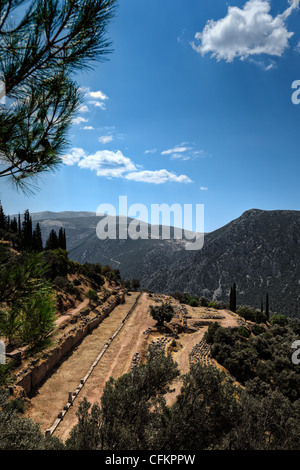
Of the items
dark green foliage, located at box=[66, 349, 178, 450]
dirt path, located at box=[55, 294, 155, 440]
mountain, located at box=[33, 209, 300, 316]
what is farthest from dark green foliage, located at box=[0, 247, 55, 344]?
mountain, located at box=[33, 209, 300, 316]

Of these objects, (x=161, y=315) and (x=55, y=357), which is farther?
(x=161, y=315)

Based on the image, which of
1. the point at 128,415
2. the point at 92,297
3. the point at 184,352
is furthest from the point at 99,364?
the point at 92,297

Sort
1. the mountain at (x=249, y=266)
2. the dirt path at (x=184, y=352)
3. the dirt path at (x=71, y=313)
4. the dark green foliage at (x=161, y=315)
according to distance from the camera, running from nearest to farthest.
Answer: the dirt path at (x=184, y=352) < the dirt path at (x=71, y=313) < the dark green foliage at (x=161, y=315) < the mountain at (x=249, y=266)

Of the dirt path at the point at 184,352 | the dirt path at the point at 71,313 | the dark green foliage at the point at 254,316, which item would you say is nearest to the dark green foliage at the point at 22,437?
the dirt path at the point at 184,352

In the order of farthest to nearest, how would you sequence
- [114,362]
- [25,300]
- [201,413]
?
1. [114,362]
2. [201,413]
3. [25,300]

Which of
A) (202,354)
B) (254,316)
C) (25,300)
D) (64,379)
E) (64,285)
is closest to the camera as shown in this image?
(25,300)

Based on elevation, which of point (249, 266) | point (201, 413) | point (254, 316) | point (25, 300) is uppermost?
point (25, 300)

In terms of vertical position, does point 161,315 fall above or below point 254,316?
above

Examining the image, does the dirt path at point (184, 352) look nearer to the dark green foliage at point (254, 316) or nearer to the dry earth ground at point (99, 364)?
the dry earth ground at point (99, 364)

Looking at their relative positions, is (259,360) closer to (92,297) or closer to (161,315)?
(161,315)

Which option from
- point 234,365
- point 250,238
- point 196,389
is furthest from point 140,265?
point 196,389

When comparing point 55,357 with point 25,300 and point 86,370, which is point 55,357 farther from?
point 25,300

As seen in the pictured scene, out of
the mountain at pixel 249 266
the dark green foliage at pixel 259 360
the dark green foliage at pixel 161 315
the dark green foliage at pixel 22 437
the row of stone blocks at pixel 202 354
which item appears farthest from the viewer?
the mountain at pixel 249 266

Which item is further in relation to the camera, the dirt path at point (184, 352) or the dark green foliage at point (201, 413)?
the dirt path at point (184, 352)
